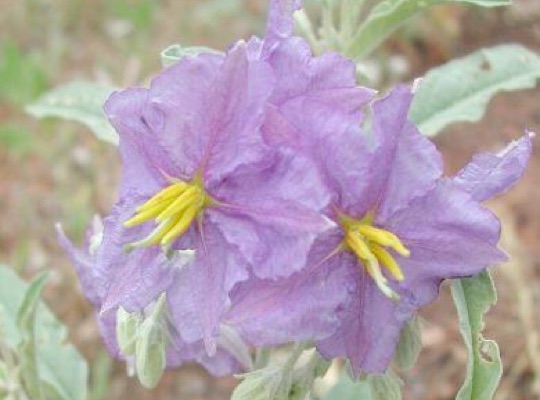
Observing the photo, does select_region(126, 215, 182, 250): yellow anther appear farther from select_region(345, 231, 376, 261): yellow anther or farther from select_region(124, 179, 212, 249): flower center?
select_region(345, 231, 376, 261): yellow anther

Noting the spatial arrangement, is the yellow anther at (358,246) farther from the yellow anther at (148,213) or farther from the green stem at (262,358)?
the green stem at (262,358)

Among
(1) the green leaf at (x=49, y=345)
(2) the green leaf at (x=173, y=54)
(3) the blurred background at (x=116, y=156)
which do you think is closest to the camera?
(2) the green leaf at (x=173, y=54)

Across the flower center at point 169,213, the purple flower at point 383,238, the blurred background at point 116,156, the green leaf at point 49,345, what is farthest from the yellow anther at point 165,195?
the blurred background at point 116,156

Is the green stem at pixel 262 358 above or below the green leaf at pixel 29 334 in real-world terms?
below

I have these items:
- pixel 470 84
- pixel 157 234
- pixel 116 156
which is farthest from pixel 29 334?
pixel 116 156

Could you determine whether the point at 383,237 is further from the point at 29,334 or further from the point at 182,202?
the point at 29,334

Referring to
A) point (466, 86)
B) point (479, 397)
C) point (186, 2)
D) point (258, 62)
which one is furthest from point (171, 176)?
point (186, 2)
